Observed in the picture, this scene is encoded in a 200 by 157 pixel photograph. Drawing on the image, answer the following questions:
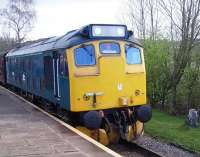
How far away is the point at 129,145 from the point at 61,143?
3.75 meters

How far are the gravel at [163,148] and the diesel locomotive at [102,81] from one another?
878 millimetres

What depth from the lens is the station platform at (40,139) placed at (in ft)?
27.8

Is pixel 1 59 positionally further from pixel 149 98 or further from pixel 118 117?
pixel 118 117

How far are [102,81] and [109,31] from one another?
1.49 m

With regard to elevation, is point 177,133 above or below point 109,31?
below

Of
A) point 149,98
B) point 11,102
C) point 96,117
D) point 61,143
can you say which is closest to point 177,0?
point 149,98

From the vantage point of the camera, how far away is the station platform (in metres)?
8.48

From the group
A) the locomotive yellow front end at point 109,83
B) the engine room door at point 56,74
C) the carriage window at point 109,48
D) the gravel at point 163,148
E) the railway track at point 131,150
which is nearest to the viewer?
the locomotive yellow front end at point 109,83

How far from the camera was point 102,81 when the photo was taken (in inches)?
460

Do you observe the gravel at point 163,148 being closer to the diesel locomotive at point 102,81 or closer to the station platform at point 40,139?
the diesel locomotive at point 102,81

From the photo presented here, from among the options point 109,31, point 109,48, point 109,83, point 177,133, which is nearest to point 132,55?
point 109,48

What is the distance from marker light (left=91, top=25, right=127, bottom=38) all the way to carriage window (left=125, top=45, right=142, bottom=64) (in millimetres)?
437

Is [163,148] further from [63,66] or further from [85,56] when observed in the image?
[63,66]

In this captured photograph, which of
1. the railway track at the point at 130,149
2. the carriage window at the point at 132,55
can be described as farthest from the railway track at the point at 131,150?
the carriage window at the point at 132,55
